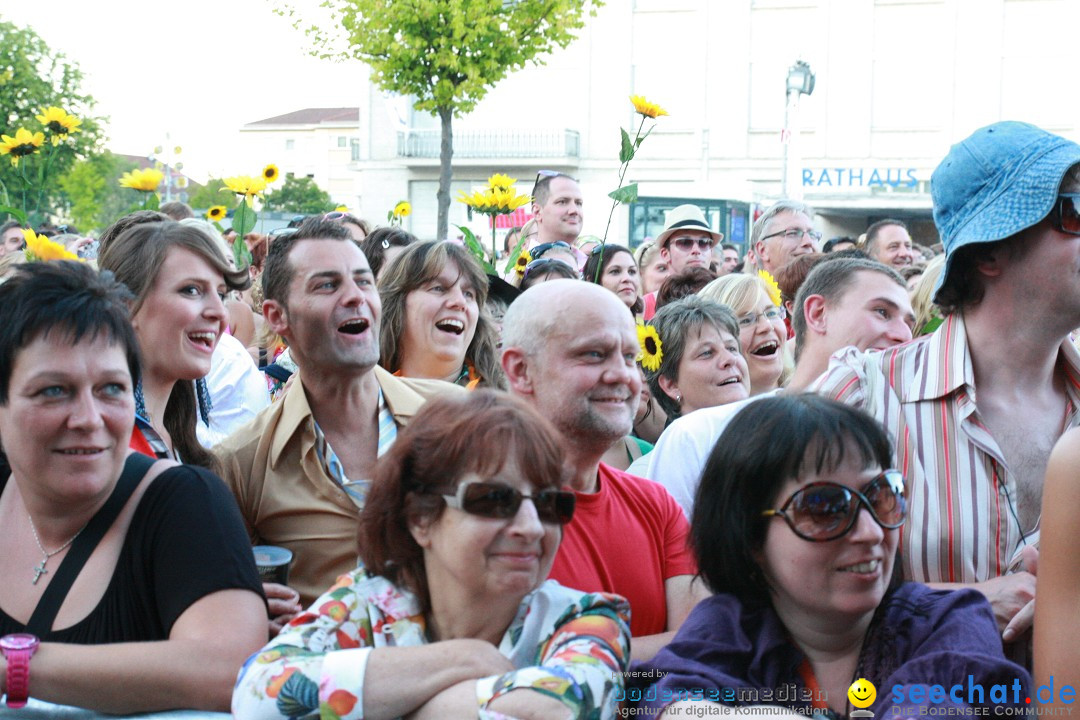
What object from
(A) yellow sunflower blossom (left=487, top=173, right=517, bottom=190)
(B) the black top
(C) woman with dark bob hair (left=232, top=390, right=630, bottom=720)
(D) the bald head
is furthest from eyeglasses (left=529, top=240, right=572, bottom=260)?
(C) woman with dark bob hair (left=232, top=390, right=630, bottom=720)

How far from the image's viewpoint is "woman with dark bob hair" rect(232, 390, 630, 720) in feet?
7.53

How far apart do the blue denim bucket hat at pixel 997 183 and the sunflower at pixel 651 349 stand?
217 cm

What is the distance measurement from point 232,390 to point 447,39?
1955cm

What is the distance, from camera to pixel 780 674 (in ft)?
8.18

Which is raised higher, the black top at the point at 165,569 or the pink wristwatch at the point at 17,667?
the black top at the point at 165,569

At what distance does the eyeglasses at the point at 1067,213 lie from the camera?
286cm

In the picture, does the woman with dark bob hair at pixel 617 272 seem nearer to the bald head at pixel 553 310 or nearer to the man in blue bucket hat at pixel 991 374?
the bald head at pixel 553 310

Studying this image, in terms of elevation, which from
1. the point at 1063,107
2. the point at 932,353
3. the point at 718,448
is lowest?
the point at 718,448

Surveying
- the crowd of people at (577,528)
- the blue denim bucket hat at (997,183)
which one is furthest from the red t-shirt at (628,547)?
the blue denim bucket hat at (997,183)

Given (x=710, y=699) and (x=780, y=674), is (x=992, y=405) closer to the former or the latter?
(x=780, y=674)

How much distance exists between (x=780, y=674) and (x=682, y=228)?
6602 millimetres

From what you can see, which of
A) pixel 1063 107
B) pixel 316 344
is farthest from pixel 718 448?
pixel 1063 107

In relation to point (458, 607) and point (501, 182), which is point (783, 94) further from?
point (458, 607)

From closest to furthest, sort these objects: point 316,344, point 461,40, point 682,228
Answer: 1. point 316,344
2. point 682,228
3. point 461,40
